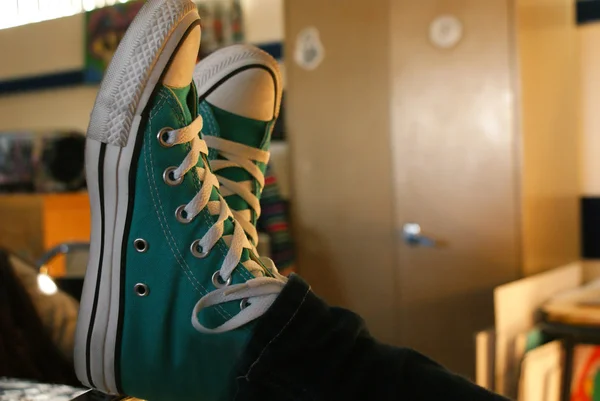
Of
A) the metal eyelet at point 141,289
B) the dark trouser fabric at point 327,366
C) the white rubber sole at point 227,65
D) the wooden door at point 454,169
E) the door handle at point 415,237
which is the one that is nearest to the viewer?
the dark trouser fabric at point 327,366

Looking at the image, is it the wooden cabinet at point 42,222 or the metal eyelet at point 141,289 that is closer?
the metal eyelet at point 141,289

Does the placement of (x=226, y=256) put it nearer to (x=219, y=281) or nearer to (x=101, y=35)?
(x=219, y=281)

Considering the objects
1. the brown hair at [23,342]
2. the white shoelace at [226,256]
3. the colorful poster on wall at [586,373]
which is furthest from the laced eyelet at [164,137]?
the colorful poster on wall at [586,373]

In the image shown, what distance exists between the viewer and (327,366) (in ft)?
2.03

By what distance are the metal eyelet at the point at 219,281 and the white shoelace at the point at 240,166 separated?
0.17m

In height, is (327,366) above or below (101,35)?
below

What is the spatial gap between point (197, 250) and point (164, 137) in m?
0.14

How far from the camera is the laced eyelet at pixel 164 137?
28.8 inches

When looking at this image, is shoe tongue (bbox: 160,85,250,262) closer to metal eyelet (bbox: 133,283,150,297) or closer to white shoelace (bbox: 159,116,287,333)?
white shoelace (bbox: 159,116,287,333)

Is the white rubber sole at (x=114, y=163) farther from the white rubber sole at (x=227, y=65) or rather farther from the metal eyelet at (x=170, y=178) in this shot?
the white rubber sole at (x=227, y=65)

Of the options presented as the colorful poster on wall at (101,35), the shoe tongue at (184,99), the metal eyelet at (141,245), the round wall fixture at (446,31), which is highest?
the colorful poster on wall at (101,35)

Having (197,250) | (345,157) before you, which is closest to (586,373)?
(345,157)

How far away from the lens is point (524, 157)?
71.1 inches

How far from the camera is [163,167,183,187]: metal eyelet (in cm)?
74
